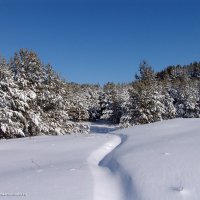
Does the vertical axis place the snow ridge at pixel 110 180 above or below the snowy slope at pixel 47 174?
below

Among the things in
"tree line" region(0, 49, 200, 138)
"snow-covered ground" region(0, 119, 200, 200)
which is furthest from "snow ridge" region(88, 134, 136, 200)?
"tree line" region(0, 49, 200, 138)

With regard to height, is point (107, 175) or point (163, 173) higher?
point (163, 173)

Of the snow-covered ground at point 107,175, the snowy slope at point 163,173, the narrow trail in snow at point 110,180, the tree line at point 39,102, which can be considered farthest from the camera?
the tree line at point 39,102

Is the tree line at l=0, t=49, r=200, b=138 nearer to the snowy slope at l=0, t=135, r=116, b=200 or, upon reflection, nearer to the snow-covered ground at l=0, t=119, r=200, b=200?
the snowy slope at l=0, t=135, r=116, b=200

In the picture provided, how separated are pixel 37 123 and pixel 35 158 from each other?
1524 cm

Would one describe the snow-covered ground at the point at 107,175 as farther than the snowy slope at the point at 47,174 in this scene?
No

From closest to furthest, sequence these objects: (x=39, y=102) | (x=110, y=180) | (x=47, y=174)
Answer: (x=110, y=180), (x=47, y=174), (x=39, y=102)

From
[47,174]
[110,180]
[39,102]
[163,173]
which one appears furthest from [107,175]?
[39,102]

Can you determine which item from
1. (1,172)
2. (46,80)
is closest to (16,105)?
(46,80)

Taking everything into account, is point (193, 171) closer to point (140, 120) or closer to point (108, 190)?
point (108, 190)

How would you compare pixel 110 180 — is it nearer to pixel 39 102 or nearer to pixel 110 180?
pixel 110 180

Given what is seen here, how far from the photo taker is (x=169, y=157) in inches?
243

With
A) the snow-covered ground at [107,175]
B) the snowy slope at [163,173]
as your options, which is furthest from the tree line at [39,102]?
the snowy slope at [163,173]

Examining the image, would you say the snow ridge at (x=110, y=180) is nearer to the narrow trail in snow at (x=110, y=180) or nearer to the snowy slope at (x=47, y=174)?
the narrow trail in snow at (x=110, y=180)
